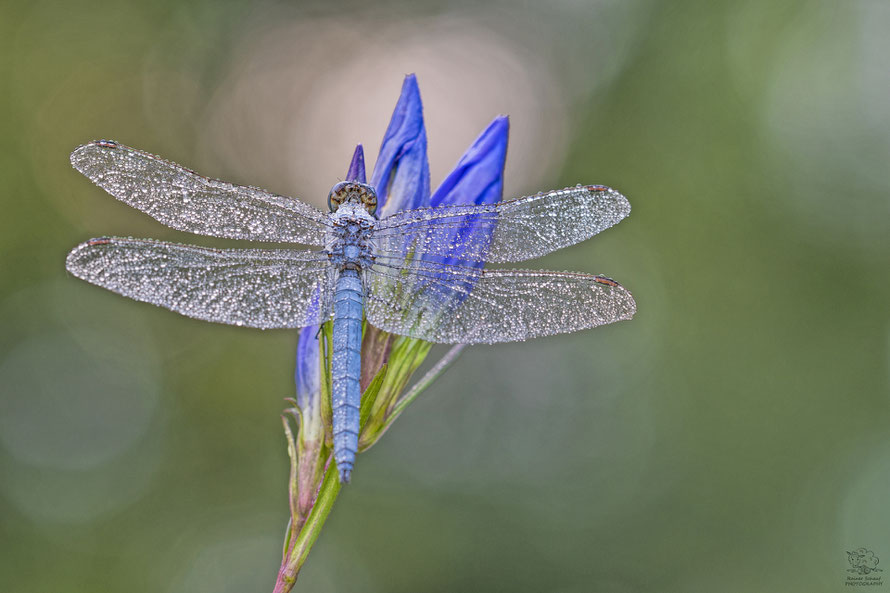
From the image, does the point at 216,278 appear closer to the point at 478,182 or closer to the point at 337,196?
the point at 337,196

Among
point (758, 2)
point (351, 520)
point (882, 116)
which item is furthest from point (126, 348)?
point (882, 116)

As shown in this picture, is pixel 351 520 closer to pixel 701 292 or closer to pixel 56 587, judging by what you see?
pixel 56 587

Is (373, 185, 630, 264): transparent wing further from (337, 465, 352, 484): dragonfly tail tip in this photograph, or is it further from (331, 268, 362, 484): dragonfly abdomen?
(337, 465, 352, 484): dragonfly tail tip

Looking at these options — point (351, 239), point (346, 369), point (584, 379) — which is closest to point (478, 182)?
point (351, 239)

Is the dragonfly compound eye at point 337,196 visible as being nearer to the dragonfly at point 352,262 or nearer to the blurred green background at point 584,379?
the dragonfly at point 352,262
